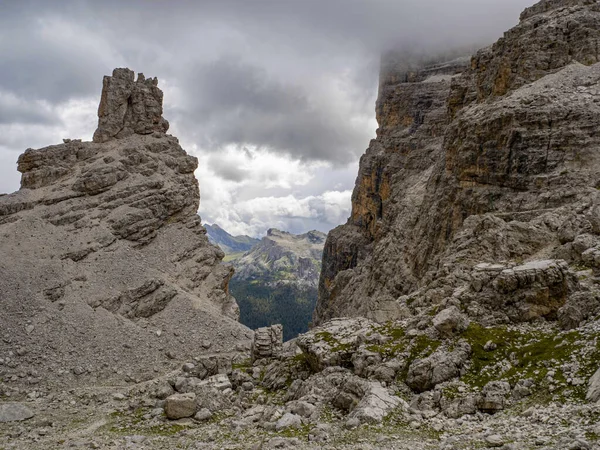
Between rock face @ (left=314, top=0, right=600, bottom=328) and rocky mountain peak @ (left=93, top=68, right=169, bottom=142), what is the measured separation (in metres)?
50.9

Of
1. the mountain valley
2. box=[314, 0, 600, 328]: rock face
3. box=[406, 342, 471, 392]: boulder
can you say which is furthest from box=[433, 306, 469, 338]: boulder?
→ box=[314, 0, 600, 328]: rock face

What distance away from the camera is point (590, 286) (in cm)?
2466

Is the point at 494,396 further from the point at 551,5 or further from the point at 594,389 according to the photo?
the point at 551,5

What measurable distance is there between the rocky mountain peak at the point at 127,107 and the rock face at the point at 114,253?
19cm

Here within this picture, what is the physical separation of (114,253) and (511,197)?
5367cm

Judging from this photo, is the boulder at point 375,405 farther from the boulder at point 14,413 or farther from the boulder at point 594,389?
the boulder at point 14,413

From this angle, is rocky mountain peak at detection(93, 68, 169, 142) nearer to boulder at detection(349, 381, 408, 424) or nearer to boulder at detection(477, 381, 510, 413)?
boulder at detection(349, 381, 408, 424)

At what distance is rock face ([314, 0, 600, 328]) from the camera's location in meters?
27.1

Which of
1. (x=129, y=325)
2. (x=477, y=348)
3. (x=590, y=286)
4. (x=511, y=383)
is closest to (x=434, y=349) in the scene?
(x=477, y=348)

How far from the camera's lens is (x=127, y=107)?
256ft

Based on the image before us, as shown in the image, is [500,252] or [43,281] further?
[43,281]

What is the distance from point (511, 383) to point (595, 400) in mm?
4302

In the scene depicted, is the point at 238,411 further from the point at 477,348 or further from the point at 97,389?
the point at 97,389

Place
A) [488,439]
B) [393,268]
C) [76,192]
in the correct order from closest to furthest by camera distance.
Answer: [488,439]
[76,192]
[393,268]
